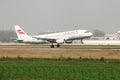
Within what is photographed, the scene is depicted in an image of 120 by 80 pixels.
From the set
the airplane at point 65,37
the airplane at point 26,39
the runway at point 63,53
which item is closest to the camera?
the runway at point 63,53

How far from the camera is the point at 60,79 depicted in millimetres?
23453

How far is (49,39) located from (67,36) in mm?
6547

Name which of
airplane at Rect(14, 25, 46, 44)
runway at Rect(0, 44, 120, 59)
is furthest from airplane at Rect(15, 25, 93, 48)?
Result: runway at Rect(0, 44, 120, 59)

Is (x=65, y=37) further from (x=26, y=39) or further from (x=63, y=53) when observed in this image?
(x=63, y=53)

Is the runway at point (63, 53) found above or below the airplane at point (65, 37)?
below

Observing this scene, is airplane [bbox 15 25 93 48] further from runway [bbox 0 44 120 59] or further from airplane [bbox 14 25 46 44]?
runway [bbox 0 44 120 59]

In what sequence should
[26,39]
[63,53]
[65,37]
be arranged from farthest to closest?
[26,39], [65,37], [63,53]

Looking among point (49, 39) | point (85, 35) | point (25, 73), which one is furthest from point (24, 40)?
point (25, 73)

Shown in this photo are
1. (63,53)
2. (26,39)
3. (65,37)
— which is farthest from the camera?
(26,39)

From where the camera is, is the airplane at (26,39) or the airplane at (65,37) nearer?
the airplane at (65,37)

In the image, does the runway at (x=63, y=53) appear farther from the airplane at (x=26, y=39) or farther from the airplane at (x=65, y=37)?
the airplane at (x=26, y=39)

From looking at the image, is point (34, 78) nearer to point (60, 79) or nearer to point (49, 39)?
point (60, 79)

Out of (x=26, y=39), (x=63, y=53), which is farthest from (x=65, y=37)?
(x=63, y=53)

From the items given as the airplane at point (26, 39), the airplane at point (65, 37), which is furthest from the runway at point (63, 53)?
the airplane at point (26, 39)
